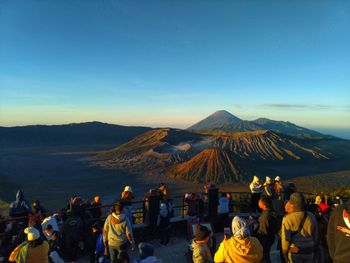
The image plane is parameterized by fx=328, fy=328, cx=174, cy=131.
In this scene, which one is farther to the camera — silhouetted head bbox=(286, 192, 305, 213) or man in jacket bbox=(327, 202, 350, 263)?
silhouetted head bbox=(286, 192, 305, 213)

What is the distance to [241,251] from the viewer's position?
149 inches

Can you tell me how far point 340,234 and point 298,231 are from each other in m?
1.40

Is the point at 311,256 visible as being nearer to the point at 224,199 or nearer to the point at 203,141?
the point at 224,199

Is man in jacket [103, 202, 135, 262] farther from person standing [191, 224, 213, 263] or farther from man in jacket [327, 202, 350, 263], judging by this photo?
man in jacket [327, 202, 350, 263]

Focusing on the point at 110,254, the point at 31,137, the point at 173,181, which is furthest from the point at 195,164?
the point at 31,137

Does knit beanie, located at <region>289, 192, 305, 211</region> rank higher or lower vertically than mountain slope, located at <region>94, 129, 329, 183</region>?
higher

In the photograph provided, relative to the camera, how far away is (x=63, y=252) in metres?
7.02

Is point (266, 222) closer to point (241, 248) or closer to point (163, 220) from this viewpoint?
point (241, 248)

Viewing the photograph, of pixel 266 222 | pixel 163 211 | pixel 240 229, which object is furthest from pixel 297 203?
pixel 163 211

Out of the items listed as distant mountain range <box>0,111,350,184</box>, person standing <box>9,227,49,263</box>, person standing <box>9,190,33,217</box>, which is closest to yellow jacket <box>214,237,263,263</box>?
person standing <box>9,227,49,263</box>

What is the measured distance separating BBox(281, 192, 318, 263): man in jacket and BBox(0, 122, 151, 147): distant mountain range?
124m

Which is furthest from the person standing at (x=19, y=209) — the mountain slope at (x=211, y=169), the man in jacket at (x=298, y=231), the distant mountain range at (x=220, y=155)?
the distant mountain range at (x=220, y=155)

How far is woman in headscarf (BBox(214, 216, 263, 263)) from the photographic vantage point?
3.78m

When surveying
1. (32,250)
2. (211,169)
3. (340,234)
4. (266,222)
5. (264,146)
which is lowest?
(211,169)
